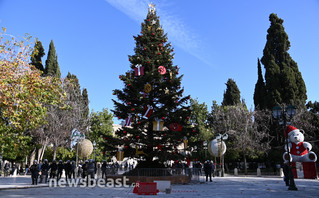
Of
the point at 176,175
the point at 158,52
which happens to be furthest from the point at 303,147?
the point at 158,52

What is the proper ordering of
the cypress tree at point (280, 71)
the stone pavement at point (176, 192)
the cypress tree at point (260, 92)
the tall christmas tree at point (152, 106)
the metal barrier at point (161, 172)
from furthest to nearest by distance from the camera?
the cypress tree at point (260, 92) < the cypress tree at point (280, 71) < the tall christmas tree at point (152, 106) < the metal barrier at point (161, 172) < the stone pavement at point (176, 192)

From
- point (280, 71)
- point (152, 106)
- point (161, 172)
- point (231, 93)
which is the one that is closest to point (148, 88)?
point (152, 106)

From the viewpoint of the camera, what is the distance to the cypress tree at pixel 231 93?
56156mm

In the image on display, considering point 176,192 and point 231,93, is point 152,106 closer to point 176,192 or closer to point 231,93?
point 176,192

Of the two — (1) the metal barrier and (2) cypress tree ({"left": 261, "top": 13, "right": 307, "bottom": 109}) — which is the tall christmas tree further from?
(2) cypress tree ({"left": 261, "top": 13, "right": 307, "bottom": 109})

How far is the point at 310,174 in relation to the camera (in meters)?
23.8

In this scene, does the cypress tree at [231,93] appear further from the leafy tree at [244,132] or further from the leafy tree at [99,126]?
the leafy tree at [99,126]

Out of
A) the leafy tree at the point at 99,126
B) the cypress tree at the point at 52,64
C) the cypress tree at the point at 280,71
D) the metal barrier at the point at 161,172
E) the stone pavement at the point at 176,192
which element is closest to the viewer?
the stone pavement at the point at 176,192

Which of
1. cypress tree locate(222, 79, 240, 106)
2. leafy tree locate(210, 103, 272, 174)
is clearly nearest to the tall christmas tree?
leafy tree locate(210, 103, 272, 174)

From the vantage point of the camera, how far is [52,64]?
149 feet

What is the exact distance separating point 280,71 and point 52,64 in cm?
3811

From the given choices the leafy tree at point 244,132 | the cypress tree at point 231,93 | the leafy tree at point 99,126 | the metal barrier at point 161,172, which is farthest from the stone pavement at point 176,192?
the cypress tree at point 231,93

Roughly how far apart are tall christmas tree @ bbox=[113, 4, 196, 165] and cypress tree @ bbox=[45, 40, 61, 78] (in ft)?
91.2

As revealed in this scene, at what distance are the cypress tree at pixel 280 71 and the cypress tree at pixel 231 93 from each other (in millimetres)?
13019
